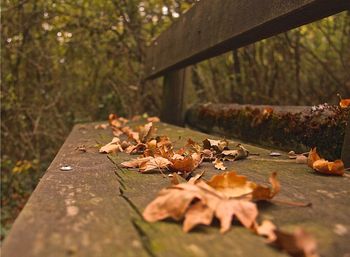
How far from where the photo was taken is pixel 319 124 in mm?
1971

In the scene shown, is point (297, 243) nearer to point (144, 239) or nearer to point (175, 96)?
point (144, 239)

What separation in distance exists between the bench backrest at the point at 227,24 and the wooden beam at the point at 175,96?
0.88 ft

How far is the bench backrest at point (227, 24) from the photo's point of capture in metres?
1.50

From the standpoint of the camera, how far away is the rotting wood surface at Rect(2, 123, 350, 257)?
2.31ft

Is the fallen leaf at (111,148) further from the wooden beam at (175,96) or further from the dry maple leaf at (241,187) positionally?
the wooden beam at (175,96)

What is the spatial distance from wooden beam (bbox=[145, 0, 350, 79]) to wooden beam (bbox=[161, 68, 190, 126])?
63 centimetres

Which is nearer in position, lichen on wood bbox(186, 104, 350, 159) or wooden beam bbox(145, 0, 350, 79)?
wooden beam bbox(145, 0, 350, 79)

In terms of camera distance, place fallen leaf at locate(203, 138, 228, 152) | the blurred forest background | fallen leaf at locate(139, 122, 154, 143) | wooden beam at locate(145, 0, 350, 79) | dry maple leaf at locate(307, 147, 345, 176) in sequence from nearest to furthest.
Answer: dry maple leaf at locate(307, 147, 345, 176) < wooden beam at locate(145, 0, 350, 79) < fallen leaf at locate(203, 138, 228, 152) < fallen leaf at locate(139, 122, 154, 143) < the blurred forest background

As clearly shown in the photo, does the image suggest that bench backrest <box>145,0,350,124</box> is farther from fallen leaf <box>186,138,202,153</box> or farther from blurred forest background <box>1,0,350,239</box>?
blurred forest background <box>1,0,350,239</box>

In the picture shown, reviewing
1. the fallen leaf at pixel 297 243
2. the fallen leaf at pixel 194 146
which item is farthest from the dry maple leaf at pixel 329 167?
the fallen leaf at pixel 297 243

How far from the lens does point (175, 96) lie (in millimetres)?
4605

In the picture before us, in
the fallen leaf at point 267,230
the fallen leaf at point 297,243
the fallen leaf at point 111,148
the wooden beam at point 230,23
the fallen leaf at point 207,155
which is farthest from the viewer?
the fallen leaf at point 111,148

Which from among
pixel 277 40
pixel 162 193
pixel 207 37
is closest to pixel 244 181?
pixel 162 193

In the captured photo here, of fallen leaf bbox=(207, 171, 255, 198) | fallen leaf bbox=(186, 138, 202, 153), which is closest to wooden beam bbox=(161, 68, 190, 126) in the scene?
fallen leaf bbox=(186, 138, 202, 153)
